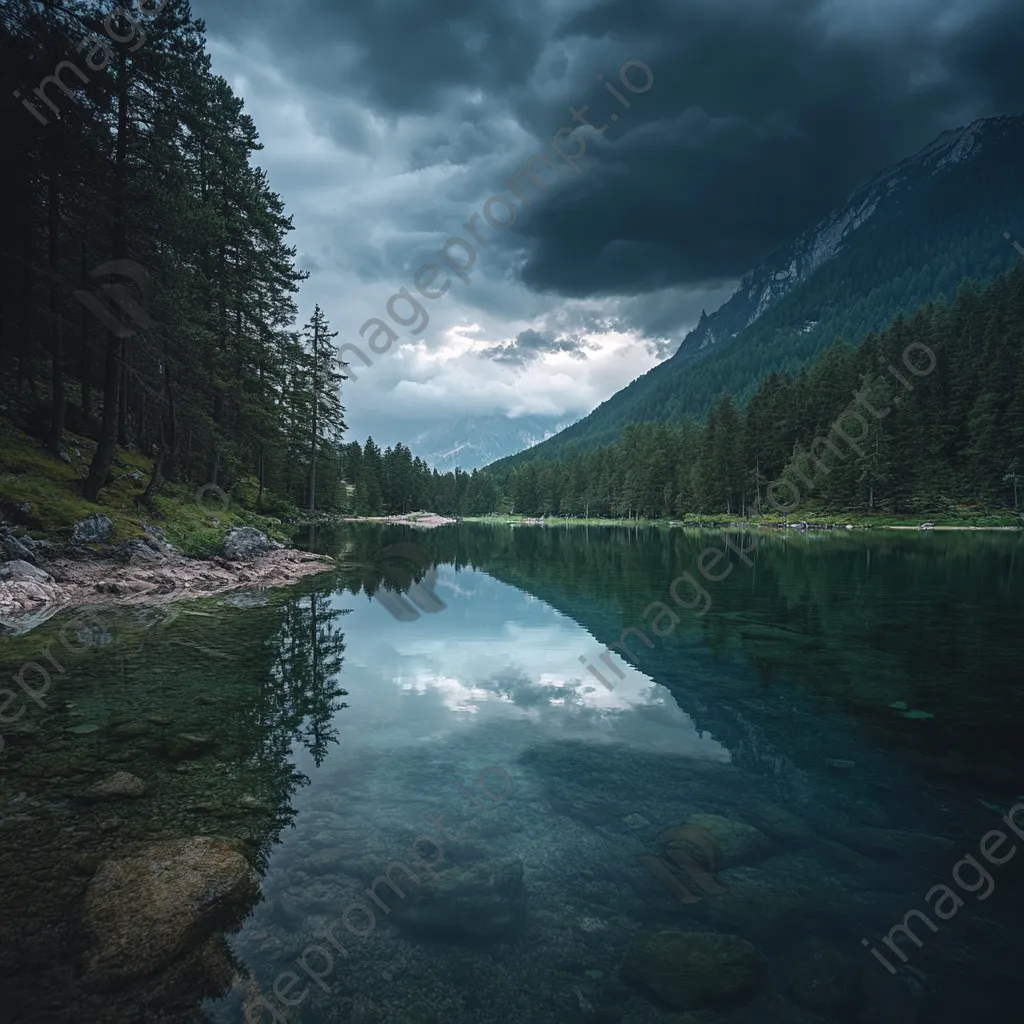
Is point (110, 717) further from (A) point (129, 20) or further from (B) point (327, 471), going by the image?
(B) point (327, 471)

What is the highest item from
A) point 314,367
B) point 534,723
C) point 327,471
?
point 314,367

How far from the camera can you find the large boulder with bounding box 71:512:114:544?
22.1m

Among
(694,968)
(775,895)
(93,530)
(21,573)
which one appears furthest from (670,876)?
(93,530)

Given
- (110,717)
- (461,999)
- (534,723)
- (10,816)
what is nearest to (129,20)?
(110,717)

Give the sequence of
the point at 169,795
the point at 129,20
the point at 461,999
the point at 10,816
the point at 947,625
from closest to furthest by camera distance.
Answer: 1. the point at 461,999
2. the point at 10,816
3. the point at 169,795
4. the point at 947,625
5. the point at 129,20

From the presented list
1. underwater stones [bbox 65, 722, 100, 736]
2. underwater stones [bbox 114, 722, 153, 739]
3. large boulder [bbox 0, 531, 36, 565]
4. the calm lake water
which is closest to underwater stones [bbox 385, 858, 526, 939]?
the calm lake water

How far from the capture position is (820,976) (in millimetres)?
5355

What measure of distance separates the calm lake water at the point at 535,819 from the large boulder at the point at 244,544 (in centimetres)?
1285

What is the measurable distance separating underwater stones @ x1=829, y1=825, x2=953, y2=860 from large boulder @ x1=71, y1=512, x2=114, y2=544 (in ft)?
87.9

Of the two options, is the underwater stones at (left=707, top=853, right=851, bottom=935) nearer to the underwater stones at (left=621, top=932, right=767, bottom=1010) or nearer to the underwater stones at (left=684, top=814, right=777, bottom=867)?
the underwater stones at (left=684, top=814, right=777, bottom=867)

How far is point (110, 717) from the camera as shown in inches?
414

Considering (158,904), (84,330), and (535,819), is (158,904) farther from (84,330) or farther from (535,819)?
(84,330)

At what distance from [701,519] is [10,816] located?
115m

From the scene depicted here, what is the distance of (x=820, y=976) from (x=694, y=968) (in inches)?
49.3
